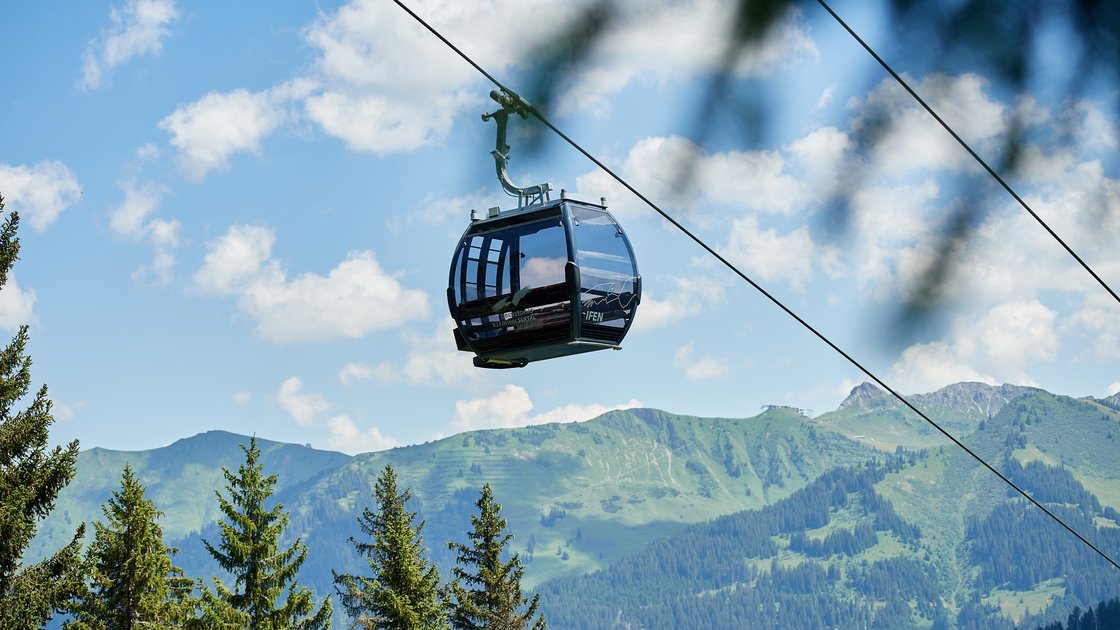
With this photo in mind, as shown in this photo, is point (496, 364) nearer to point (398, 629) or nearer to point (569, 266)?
point (569, 266)

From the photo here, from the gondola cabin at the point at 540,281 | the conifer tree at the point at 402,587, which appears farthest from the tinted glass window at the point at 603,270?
the conifer tree at the point at 402,587

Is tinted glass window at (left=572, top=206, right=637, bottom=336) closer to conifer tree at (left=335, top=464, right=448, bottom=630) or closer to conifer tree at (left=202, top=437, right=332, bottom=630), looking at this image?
conifer tree at (left=335, top=464, right=448, bottom=630)

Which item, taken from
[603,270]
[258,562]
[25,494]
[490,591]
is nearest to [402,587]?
[258,562]

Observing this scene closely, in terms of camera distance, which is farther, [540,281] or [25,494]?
[25,494]

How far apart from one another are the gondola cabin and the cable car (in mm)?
10

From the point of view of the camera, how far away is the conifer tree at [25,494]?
2612 cm

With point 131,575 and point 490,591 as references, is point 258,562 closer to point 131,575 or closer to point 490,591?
point 131,575

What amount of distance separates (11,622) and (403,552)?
13348 mm

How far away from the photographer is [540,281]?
12742mm

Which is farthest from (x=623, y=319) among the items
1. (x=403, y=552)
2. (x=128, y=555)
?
(x=403, y=552)

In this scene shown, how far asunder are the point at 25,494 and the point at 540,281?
17.9 meters

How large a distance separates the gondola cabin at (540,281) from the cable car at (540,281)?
0.01 m

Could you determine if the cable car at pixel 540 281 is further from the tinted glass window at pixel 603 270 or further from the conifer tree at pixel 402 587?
the conifer tree at pixel 402 587

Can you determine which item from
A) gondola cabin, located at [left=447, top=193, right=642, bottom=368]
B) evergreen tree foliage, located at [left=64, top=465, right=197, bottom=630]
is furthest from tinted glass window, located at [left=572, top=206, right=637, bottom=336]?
evergreen tree foliage, located at [left=64, top=465, right=197, bottom=630]
